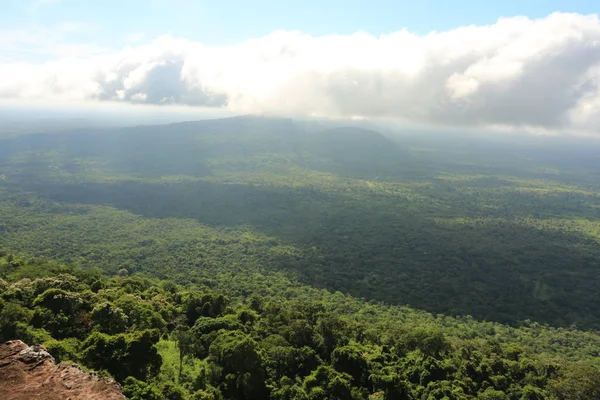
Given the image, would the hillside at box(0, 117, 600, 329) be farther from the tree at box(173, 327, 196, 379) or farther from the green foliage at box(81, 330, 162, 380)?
the green foliage at box(81, 330, 162, 380)

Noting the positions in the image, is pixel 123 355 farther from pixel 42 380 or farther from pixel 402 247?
pixel 402 247

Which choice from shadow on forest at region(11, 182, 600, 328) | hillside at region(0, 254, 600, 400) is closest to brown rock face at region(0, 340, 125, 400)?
hillside at region(0, 254, 600, 400)

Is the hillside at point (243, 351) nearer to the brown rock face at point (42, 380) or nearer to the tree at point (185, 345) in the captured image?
the tree at point (185, 345)

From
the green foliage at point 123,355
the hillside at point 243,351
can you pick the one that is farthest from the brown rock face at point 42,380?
the green foliage at point 123,355

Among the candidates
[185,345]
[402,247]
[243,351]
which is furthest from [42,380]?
[402,247]

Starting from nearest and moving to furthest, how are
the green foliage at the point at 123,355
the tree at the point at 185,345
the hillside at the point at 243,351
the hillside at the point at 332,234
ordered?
1. the green foliage at the point at 123,355
2. the hillside at the point at 243,351
3. the tree at the point at 185,345
4. the hillside at the point at 332,234

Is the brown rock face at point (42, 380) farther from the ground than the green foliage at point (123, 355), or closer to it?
farther from the ground

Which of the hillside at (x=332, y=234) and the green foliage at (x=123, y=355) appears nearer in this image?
the green foliage at (x=123, y=355)
